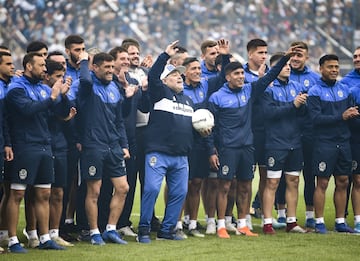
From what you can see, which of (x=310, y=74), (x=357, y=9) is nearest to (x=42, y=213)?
(x=310, y=74)

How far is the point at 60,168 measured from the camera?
33.0 feet

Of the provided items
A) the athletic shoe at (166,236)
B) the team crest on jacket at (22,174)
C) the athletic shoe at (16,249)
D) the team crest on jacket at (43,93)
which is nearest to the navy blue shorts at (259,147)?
the athletic shoe at (166,236)

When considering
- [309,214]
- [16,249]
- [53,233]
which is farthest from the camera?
[309,214]

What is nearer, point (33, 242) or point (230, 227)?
point (33, 242)

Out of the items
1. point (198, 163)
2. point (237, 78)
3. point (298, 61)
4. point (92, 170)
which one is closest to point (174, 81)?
point (237, 78)

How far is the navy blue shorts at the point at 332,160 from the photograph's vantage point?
11352mm

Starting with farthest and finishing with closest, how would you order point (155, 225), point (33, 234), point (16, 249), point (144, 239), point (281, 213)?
point (281, 213)
point (155, 225)
point (144, 239)
point (33, 234)
point (16, 249)

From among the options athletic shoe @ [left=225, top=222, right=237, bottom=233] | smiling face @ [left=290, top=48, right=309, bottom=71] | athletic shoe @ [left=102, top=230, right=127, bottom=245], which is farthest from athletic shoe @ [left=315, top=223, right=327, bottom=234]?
athletic shoe @ [left=102, top=230, right=127, bottom=245]

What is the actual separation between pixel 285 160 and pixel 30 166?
3531mm

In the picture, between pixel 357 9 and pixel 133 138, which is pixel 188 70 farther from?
pixel 357 9

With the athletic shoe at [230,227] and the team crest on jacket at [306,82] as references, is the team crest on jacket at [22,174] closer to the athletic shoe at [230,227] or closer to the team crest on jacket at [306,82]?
the athletic shoe at [230,227]

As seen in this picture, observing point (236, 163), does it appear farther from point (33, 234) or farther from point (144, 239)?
point (33, 234)

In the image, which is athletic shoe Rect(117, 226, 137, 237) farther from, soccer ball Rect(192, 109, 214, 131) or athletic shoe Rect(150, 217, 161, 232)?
soccer ball Rect(192, 109, 214, 131)

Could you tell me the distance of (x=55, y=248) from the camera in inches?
381
